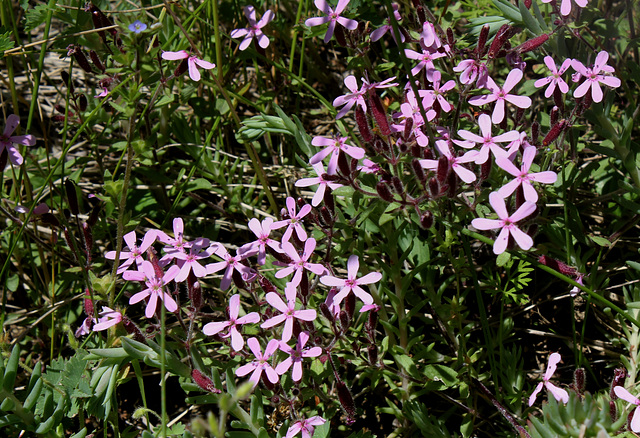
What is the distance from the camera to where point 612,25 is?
301cm

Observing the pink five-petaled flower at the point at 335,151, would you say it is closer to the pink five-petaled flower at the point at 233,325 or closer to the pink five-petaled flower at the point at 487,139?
the pink five-petaled flower at the point at 487,139

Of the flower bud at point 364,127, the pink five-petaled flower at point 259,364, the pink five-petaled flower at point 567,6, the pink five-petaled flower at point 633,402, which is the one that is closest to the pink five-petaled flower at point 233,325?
the pink five-petaled flower at point 259,364

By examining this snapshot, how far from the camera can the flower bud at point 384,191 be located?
2.33 metres

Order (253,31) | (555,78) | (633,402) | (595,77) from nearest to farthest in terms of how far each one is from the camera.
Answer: (633,402) < (595,77) < (555,78) < (253,31)

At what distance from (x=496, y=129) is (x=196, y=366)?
Answer: 5.80ft

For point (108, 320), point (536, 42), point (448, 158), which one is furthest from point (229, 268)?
point (536, 42)

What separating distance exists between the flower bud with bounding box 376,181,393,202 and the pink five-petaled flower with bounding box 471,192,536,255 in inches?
13.9

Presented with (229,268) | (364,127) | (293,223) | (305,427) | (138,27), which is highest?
(138,27)

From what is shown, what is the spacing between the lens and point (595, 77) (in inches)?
104

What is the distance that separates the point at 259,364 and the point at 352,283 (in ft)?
1.70

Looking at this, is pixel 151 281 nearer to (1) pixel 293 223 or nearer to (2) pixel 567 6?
(1) pixel 293 223

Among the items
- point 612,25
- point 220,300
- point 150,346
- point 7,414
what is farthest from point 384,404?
point 612,25

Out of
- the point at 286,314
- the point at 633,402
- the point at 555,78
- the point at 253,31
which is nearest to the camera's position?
the point at 633,402

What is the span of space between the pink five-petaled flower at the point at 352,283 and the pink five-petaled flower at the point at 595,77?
1.24 m
